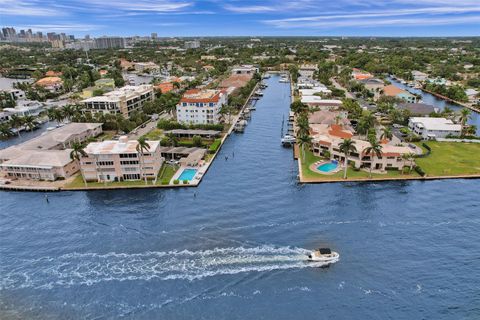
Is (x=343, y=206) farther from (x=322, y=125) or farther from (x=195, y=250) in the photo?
(x=322, y=125)

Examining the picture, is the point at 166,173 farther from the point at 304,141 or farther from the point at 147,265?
the point at 304,141

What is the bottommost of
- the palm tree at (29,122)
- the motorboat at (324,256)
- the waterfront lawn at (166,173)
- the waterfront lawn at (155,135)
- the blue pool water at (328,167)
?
the motorboat at (324,256)

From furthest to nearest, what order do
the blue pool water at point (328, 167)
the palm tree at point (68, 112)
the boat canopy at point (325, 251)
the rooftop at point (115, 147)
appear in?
the palm tree at point (68, 112), the blue pool water at point (328, 167), the rooftop at point (115, 147), the boat canopy at point (325, 251)

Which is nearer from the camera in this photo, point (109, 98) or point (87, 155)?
point (87, 155)

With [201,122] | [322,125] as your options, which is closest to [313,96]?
[322,125]

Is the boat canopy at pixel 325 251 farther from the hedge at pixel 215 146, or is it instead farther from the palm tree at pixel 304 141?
the hedge at pixel 215 146

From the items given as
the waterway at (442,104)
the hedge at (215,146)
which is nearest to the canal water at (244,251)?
the hedge at (215,146)

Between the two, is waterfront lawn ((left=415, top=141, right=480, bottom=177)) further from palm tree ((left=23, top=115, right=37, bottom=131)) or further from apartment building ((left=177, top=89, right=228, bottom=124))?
palm tree ((left=23, top=115, right=37, bottom=131))
